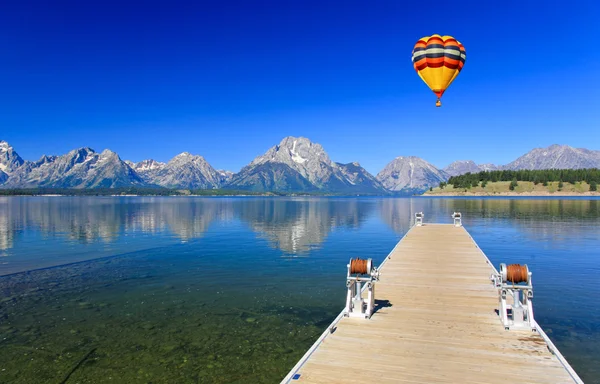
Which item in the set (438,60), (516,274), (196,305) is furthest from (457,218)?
(196,305)

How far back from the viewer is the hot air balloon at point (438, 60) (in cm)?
3478

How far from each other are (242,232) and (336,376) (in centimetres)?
4924

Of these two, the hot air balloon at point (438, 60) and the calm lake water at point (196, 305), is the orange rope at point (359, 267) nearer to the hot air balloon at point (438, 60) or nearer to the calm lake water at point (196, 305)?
the calm lake water at point (196, 305)

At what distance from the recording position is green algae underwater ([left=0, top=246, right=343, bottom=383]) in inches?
540

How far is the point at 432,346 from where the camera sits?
12039mm

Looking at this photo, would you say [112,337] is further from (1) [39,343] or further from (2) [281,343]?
(2) [281,343]

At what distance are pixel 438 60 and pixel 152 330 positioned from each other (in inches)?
1235

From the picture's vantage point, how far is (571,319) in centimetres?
1861

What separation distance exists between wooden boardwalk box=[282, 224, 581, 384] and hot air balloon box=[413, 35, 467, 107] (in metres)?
22.1

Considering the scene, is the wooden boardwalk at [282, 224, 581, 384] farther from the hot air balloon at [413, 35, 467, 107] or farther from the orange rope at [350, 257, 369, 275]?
the hot air balloon at [413, 35, 467, 107]

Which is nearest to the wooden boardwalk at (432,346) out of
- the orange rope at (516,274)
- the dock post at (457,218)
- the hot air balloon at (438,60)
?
the orange rope at (516,274)

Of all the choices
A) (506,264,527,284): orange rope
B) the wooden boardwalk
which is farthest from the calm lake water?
(506,264,527,284): orange rope

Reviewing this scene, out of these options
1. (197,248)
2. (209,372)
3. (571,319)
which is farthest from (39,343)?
(197,248)

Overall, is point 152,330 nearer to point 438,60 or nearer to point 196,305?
point 196,305
